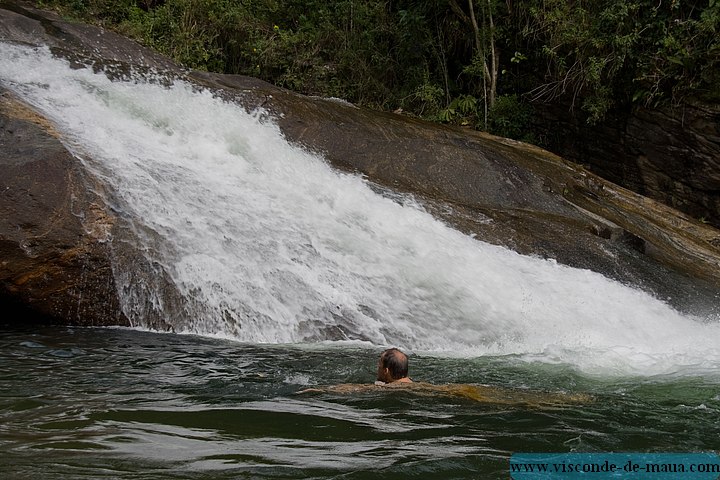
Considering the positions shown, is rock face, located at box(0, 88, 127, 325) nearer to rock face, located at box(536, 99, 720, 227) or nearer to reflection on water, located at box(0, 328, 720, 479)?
reflection on water, located at box(0, 328, 720, 479)

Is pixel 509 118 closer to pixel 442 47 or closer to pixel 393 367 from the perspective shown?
pixel 442 47

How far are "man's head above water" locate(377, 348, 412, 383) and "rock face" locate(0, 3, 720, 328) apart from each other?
305 centimetres

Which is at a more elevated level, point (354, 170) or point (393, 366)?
point (354, 170)

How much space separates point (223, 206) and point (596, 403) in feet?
17.0

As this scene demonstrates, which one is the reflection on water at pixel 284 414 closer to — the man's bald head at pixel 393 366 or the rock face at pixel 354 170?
the man's bald head at pixel 393 366

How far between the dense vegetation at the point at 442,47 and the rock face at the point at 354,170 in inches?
121

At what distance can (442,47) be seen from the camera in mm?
18109

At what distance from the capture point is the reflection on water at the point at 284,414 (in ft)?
13.2

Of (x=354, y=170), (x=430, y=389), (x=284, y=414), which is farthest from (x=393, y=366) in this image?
(x=354, y=170)

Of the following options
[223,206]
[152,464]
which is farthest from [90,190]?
[152,464]

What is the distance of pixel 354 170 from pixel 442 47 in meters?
7.79

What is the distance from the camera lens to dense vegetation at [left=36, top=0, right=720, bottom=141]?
15.3 meters

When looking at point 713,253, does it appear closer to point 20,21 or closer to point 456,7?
point 456,7

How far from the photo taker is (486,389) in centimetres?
593
